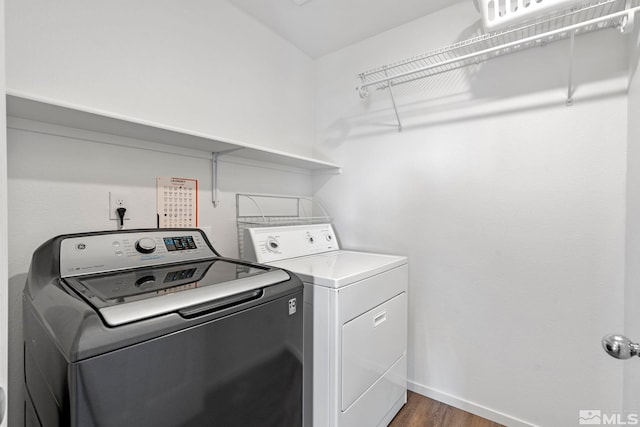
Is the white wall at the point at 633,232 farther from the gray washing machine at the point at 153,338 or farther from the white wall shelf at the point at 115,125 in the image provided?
the white wall shelf at the point at 115,125

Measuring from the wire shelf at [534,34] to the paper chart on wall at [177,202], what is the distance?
1238mm

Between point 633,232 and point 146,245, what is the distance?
1.94 m

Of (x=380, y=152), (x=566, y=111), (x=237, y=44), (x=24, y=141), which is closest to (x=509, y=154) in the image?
(x=566, y=111)

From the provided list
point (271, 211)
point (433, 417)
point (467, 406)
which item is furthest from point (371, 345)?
point (271, 211)

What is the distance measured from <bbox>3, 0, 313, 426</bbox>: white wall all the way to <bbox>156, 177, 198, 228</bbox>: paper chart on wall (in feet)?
0.14

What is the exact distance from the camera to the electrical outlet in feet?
4.23

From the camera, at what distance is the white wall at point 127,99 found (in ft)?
3.53

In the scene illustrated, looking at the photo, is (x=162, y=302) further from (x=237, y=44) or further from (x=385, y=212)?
(x=237, y=44)

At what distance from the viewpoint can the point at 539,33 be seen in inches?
60.1

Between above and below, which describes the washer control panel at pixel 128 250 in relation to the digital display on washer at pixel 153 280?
above

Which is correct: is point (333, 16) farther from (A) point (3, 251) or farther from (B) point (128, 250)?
(A) point (3, 251)

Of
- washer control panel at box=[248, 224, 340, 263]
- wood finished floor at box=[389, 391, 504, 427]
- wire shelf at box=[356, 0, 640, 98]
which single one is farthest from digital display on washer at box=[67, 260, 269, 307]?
wire shelf at box=[356, 0, 640, 98]

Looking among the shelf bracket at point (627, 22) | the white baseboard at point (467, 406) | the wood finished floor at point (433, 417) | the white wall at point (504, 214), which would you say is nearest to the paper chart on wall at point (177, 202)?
the white wall at point (504, 214)

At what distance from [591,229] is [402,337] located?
3.57 feet
